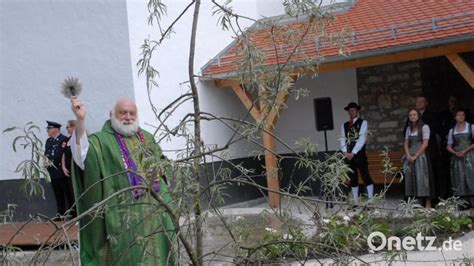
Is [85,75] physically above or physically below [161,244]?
above

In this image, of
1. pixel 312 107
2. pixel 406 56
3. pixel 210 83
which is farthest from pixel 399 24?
pixel 210 83

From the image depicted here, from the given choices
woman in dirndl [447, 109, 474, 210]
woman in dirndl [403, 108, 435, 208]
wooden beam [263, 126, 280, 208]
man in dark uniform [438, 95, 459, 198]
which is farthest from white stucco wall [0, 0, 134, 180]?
woman in dirndl [447, 109, 474, 210]

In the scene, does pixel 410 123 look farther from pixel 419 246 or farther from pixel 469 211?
pixel 419 246

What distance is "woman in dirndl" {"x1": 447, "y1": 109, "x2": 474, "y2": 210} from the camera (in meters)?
8.72

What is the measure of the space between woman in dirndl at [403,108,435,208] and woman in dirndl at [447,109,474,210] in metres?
0.34

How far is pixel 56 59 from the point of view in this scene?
34.3ft

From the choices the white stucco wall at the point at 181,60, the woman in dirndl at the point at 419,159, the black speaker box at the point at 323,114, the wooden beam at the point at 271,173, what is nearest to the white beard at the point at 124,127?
the wooden beam at the point at 271,173

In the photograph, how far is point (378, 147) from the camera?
11352 millimetres

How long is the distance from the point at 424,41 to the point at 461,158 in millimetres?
1720

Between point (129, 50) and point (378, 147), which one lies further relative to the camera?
point (378, 147)

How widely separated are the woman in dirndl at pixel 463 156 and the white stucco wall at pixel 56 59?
5.01 m

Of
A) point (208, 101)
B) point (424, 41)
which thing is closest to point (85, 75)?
point (208, 101)

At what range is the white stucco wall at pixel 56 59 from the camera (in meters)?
10.2

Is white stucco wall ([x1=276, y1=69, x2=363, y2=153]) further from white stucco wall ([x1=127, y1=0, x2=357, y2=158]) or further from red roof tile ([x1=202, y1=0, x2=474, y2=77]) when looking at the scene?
red roof tile ([x1=202, y1=0, x2=474, y2=77])
